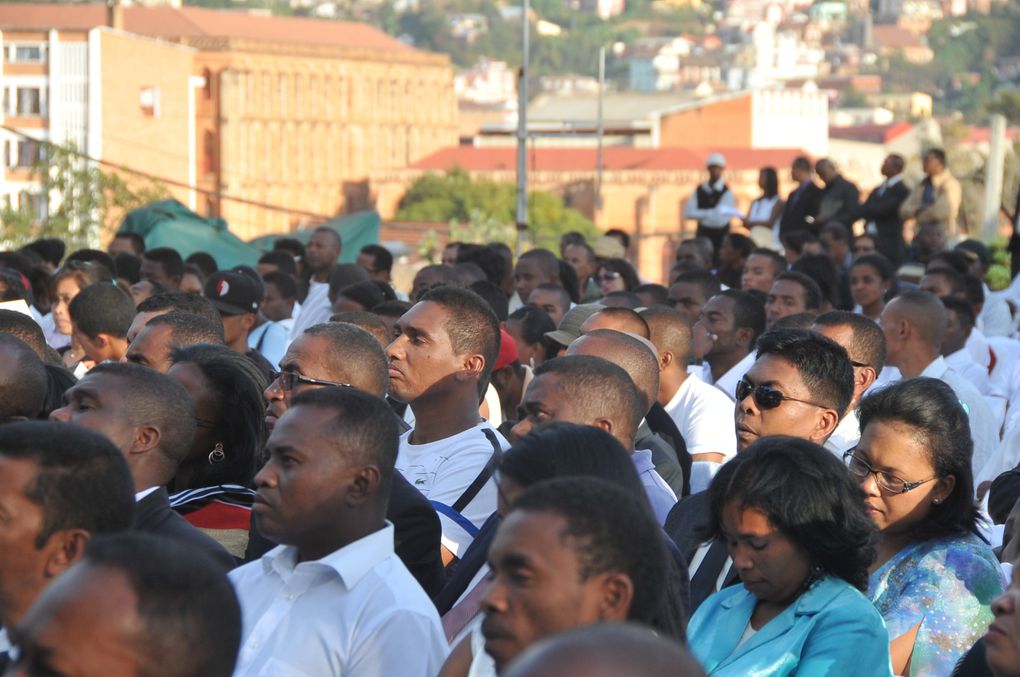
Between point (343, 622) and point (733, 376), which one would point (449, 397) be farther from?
point (733, 376)

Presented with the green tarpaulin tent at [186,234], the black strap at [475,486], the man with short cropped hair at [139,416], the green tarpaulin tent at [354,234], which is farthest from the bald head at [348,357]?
the green tarpaulin tent at [354,234]

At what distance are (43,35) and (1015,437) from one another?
6928cm

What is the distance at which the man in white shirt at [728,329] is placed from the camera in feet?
29.7

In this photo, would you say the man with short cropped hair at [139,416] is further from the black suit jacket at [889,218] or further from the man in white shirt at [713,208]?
the black suit jacket at [889,218]

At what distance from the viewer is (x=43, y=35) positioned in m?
72.1

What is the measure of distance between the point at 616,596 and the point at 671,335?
15.3 ft

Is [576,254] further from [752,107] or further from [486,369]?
[752,107]

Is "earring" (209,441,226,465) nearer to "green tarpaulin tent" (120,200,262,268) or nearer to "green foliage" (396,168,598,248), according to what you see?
"green tarpaulin tent" (120,200,262,268)

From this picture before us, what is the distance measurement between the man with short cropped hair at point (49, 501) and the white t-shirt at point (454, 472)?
5.23ft

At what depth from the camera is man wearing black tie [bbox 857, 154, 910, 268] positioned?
55.9 feet

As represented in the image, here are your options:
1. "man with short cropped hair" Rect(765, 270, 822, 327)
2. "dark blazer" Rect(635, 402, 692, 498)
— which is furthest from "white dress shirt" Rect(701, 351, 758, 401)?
"dark blazer" Rect(635, 402, 692, 498)

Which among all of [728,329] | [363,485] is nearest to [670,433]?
[728,329]

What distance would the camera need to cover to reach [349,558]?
415cm

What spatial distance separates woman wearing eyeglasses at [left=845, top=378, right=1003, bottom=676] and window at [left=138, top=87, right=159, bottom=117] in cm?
7211
